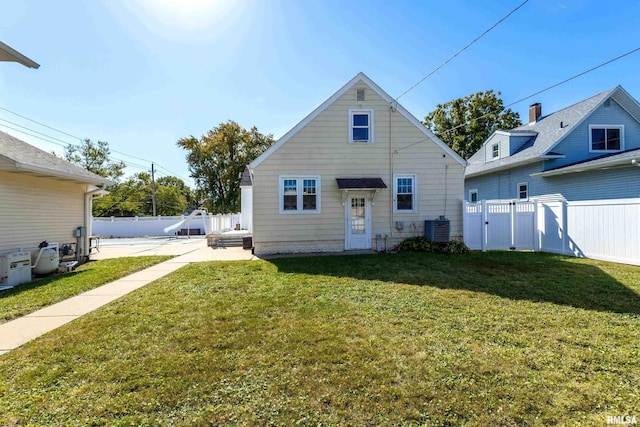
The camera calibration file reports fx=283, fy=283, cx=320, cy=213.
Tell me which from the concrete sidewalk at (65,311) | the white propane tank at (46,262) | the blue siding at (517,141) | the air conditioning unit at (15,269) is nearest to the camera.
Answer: the concrete sidewalk at (65,311)

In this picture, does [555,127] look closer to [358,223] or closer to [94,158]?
[358,223]

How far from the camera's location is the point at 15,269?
697cm

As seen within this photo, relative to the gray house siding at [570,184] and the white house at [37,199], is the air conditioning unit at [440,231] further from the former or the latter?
the white house at [37,199]

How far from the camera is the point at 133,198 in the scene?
37.0 meters

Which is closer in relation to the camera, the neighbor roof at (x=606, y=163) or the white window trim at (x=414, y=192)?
the neighbor roof at (x=606, y=163)

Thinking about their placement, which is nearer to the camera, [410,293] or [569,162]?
[410,293]

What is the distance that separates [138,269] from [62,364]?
5920 millimetres

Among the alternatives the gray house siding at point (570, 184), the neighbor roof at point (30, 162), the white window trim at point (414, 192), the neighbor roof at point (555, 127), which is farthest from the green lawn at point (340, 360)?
the neighbor roof at point (555, 127)

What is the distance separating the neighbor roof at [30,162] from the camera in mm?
7094

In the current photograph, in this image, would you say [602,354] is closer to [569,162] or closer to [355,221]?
[355,221]

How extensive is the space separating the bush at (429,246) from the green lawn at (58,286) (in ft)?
29.2

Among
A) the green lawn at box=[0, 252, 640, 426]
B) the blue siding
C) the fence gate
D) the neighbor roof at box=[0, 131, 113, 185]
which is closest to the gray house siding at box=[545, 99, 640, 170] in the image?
the blue siding

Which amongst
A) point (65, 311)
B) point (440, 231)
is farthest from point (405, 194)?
point (65, 311)

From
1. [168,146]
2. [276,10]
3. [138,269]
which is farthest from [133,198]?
[276,10]
